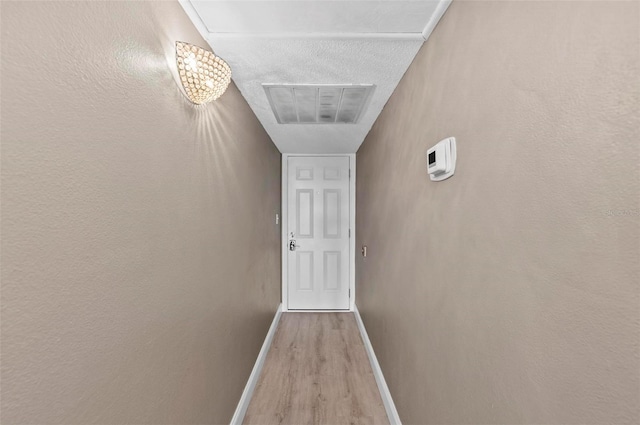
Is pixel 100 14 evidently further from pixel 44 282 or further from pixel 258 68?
pixel 258 68

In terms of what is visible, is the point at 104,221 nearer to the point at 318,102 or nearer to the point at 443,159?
the point at 443,159

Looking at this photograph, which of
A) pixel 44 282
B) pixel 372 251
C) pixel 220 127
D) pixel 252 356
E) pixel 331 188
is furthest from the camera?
pixel 331 188

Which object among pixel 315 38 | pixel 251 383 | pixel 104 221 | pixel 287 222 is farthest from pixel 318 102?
pixel 251 383

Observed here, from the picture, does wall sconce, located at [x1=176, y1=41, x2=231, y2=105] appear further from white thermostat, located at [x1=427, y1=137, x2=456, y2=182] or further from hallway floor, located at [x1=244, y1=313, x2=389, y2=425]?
hallway floor, located at [x1=244, y1=313, x2=389, y2=425]

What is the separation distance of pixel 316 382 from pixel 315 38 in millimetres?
2341

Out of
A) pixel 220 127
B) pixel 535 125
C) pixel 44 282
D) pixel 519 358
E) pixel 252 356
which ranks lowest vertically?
pixel 252 356

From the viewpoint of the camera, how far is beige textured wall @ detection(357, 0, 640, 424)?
0.51 metres

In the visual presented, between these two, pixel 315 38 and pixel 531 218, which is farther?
pixel 315 38

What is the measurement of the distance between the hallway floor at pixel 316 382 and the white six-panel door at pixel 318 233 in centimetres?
56

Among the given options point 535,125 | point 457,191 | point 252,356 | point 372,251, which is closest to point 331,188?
point 372,251

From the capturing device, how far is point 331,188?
384cm

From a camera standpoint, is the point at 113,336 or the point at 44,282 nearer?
the point at 44,282

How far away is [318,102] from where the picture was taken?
2133 mm

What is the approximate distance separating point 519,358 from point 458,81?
906 mm
